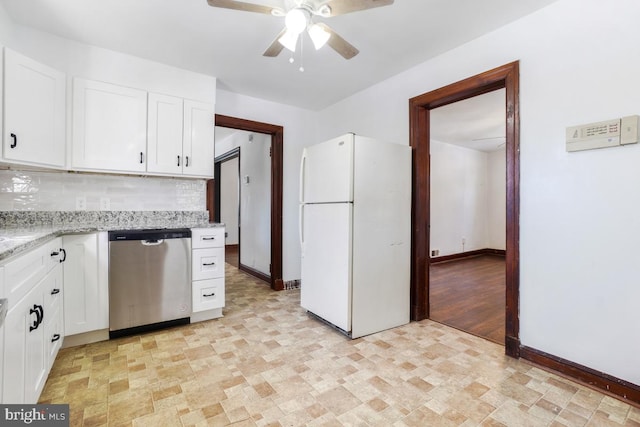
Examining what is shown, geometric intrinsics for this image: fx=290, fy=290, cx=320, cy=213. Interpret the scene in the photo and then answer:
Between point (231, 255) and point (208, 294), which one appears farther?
point (231, 255)

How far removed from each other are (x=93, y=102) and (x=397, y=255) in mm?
2900

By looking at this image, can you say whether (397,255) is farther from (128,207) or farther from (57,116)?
(57,116)

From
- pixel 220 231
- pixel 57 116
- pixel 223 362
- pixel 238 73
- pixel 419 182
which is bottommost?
pixel 223 362

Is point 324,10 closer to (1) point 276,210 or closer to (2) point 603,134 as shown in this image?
(2) point 603,134

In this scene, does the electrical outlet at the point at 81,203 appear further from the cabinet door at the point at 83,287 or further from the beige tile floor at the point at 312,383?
the beige tile floor at the point at 312,383

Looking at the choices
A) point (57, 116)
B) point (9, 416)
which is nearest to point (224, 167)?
point (57, 116)

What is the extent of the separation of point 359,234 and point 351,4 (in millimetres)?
1546

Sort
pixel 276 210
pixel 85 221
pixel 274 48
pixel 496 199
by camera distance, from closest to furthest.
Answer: pixel 274 48
pixel 85 221
pixel 276 210
pixel 496 199

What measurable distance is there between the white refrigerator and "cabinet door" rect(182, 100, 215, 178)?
1.03m

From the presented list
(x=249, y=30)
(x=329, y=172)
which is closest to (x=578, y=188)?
(x=329, y=172)

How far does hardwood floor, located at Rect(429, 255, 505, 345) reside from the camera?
8.73 feet

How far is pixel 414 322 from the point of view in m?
2.75

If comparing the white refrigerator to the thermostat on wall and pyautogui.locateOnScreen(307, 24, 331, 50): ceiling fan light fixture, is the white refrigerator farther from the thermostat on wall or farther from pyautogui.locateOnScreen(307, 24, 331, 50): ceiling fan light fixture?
the thermostat on wall

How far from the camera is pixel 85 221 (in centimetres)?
255
